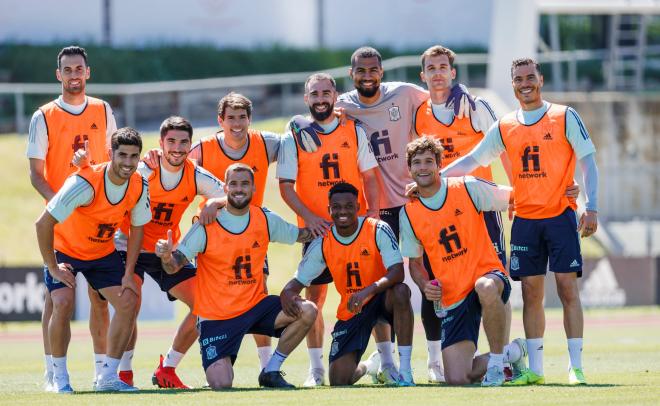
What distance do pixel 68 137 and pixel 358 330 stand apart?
3.10 metres

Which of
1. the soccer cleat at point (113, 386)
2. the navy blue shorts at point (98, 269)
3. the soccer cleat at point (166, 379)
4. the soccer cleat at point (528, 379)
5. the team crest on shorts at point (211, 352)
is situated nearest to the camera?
the soccer cleat at point (528, 379)

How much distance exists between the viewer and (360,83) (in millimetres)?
11906

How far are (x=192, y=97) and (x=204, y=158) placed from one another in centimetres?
1878

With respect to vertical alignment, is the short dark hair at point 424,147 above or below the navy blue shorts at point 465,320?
above

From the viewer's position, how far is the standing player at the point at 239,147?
38.2ft

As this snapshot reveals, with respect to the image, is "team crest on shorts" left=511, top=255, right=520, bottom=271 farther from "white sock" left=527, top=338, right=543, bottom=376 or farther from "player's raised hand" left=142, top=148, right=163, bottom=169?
"player's raised hand" left=142, top=148, right=163, bottom=169

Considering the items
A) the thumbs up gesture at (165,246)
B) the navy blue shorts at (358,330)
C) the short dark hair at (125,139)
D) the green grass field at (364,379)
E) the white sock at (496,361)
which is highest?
the short dark hair at (125,139)

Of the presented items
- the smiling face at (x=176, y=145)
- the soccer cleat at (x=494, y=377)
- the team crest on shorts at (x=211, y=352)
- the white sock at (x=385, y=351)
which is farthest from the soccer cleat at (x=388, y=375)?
the smiling face at (x=176, y=145)

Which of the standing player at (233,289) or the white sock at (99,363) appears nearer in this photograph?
the standing player at (233,289)

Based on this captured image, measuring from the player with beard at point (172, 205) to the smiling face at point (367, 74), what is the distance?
158 centimetres

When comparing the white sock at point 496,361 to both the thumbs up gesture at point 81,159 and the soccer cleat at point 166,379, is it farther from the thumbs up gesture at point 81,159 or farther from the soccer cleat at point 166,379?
the thumbs up gesture at point 81,159

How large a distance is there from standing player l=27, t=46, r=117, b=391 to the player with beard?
16.7 inches

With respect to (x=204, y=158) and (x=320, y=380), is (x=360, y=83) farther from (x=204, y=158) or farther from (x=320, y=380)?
(x=320, y=380)

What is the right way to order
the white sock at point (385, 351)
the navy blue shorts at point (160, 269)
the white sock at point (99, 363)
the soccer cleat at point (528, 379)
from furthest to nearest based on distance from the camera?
the navy blue shorts at point (160, 269) < the white sock at point (385, 351) < the white sock at point (99, 363) < the soccer cleat at point (528, 379)
